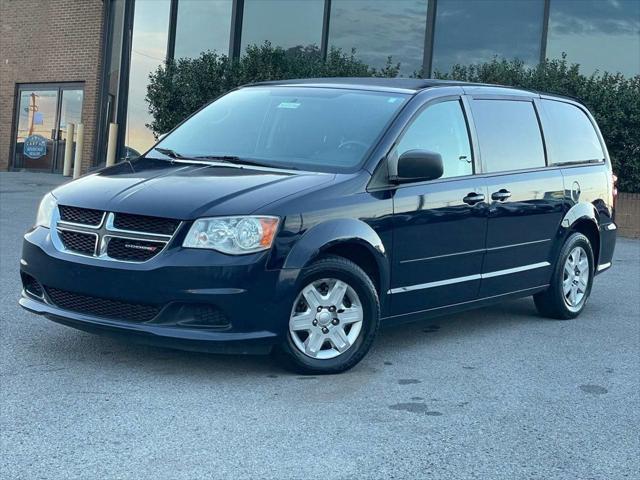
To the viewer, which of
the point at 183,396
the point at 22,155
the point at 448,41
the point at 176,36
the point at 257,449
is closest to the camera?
the point at 257,449

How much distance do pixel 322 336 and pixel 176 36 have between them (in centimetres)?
1592

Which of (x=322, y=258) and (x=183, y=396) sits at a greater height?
(x=322, y=258)

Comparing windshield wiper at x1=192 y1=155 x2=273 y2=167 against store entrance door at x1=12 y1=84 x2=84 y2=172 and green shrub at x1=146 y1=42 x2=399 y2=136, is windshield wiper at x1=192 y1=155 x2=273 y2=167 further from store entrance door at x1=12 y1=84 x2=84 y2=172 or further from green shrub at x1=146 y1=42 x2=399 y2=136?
store entrance door at x1=12 y1=84 x2=84 y2=172

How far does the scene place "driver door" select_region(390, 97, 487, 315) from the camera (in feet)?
18.6

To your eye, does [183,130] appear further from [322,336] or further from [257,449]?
[257,449]

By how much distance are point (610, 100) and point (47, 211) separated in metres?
11.4

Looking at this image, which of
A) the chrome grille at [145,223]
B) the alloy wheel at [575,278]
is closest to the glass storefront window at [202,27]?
the alloy wheel at [575,278]

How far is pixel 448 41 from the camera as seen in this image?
18.1 m

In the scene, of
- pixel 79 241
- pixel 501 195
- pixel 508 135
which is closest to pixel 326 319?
pixel 79 241

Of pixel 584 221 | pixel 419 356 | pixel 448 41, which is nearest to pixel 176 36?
pixel 448 41

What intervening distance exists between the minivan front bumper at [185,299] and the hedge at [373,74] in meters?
11.1

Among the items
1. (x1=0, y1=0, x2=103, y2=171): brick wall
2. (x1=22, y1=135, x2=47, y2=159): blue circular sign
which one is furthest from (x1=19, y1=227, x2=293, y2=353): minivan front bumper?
(x1=22, y1=135, x2=47, y2=159): blue circular sign

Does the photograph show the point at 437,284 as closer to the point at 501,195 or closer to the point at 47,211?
the point at 501,195

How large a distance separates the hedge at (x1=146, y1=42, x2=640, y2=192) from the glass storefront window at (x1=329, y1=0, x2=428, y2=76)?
0.71 metres
